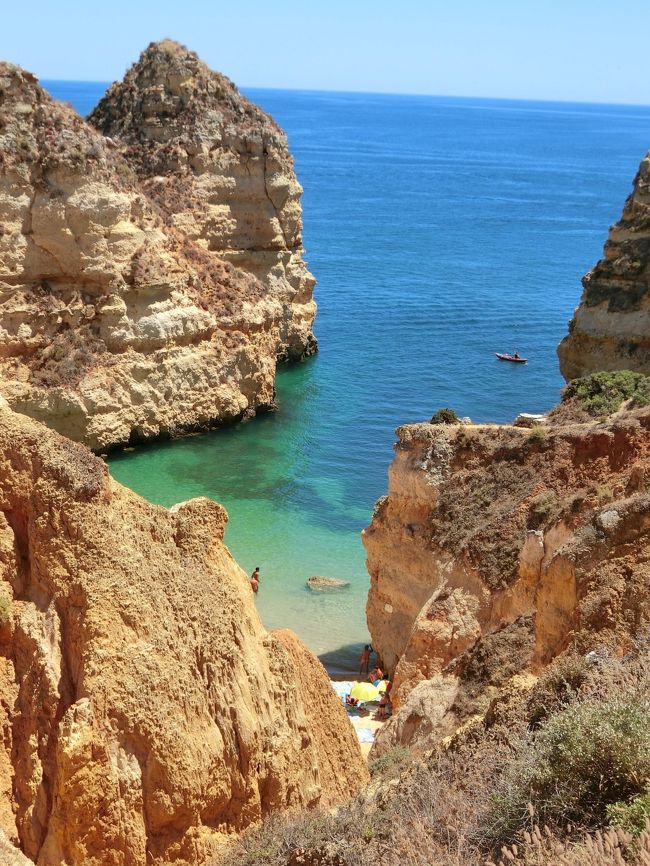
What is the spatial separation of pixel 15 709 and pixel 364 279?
6398 cm

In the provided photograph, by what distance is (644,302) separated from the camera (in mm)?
37938

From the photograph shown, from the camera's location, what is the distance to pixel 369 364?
2076 inches

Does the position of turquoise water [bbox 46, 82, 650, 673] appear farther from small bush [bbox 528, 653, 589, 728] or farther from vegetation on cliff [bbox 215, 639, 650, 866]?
vegetation on cliff [bbox 215, 639, 650, 866]

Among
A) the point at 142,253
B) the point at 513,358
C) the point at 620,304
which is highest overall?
the point at 142,253

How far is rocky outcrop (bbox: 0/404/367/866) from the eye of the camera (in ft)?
33.7

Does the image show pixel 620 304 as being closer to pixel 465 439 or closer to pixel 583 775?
pixel 465 439

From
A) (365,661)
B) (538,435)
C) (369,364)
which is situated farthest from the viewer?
(369,364)

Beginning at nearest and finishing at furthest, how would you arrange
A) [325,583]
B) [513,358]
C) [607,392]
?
[607,392], [325,583], [513,358]

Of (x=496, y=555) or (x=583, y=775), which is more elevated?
(x=583, y=775)

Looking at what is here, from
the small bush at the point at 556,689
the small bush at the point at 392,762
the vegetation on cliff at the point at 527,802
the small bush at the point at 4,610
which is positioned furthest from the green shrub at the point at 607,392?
the small bush at the point at 4,610

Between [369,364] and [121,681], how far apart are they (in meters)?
42.9

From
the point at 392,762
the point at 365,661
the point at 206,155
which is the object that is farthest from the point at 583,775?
the point at 206,155

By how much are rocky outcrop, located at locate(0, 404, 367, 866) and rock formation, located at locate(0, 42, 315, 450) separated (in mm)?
24320

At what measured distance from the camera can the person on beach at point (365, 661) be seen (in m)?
24.6
